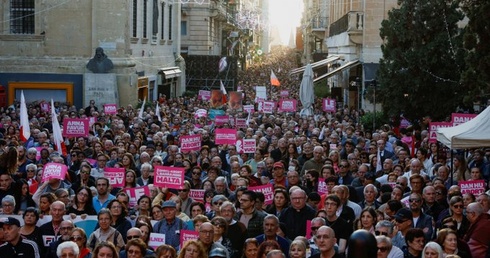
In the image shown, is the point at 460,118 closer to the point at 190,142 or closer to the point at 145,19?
the point at 190,142

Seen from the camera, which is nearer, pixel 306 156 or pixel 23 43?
pixel 306 156

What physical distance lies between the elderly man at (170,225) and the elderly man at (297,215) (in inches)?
45.8

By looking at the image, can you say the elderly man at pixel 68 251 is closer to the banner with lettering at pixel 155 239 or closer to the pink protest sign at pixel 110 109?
the banner with lettering at pixel 155 239

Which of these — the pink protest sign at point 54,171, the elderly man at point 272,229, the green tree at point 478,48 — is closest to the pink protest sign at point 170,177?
the pink protest sign at point 54,171

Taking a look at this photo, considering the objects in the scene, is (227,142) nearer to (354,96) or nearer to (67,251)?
(67,251)

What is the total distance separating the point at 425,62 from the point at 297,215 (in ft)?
52.9

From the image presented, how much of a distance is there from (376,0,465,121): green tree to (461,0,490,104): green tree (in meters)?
5.83

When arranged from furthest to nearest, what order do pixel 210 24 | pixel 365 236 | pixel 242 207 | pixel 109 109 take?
1. pixel 210 24
2. pixel 109 109
3. pixel 242 207
4. pixel 365 236

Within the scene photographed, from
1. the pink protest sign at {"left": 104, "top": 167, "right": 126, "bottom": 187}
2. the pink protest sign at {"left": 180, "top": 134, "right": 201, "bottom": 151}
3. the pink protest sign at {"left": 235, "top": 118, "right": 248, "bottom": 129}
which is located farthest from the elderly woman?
the pink protest sign at {"left": 235, "top": 118, "right": 248, "bottom": 129}

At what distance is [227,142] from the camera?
20812 millimetres

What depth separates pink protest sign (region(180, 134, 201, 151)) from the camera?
1975cm

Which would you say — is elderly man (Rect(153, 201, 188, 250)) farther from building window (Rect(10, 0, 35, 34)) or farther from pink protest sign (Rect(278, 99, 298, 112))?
building window (Rect(10, 0, 35, 34))

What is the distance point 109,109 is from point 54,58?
9.84m

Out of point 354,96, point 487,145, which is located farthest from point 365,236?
point 354,96
